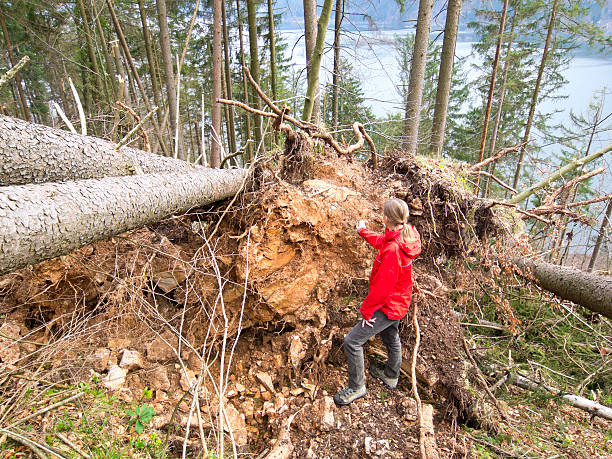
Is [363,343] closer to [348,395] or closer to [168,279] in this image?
[348,395]

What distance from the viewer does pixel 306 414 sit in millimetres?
2523

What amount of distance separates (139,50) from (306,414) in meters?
15.3

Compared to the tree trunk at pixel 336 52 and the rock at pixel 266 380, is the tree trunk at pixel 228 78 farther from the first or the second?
the rock at pixel 266 380

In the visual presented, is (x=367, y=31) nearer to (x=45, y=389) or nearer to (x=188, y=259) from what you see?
(x=188, y=259)

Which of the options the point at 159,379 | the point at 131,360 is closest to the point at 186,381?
the point at 159,379

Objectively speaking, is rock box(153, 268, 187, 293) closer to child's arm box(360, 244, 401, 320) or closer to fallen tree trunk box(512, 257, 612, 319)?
child's arm box(360, 244, 401, 320)

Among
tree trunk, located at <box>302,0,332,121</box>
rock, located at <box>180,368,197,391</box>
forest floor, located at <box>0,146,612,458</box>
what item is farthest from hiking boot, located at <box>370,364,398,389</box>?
tree trunk, located at <box>302,0,332,121</box>

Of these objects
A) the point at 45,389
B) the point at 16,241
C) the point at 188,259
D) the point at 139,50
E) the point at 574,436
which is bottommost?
the point at 574,436

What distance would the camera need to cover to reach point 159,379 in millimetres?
2506

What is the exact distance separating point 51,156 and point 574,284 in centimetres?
494

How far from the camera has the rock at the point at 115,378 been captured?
2.27 m

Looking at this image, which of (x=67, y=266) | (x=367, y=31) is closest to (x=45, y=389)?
(x=67, y=266)

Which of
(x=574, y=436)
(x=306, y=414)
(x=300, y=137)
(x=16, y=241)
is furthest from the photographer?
(x=300, y=137)

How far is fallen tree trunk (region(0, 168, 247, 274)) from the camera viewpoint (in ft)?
4.24
